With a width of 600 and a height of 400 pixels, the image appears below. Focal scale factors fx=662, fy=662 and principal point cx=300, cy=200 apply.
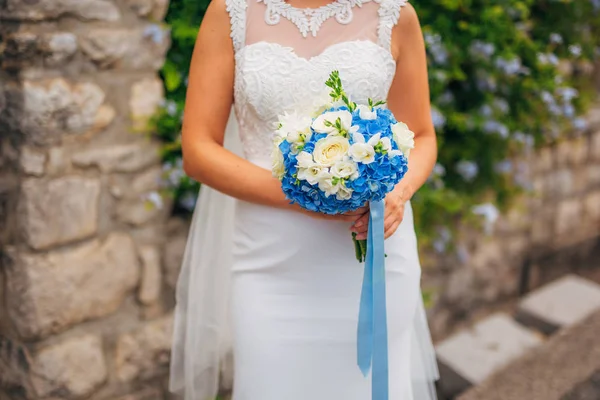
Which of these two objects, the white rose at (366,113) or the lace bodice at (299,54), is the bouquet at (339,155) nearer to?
the white rose at (366,113)

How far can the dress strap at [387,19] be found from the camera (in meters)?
2.14

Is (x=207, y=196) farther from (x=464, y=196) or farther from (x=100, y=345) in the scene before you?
(x=464, y=196)

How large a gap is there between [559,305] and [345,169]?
3432mm

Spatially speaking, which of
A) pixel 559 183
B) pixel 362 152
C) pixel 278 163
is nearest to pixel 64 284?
pixel 278 163

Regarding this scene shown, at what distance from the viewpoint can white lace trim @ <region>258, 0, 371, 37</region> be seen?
2104 millimetres

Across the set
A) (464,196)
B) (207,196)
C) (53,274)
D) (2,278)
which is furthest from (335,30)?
(464,196)

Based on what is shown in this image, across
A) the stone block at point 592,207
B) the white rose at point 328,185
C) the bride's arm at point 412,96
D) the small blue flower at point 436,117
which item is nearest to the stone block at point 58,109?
the bride's arm at point 412,96

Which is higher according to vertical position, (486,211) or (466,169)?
(466,169)

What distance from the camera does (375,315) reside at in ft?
6.49

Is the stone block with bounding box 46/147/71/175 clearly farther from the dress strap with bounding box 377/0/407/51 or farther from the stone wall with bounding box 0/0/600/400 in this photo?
the dress strap with bounding box 377/0/407/51

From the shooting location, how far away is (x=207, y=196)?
100 inches

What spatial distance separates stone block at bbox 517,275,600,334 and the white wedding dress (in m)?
2.34

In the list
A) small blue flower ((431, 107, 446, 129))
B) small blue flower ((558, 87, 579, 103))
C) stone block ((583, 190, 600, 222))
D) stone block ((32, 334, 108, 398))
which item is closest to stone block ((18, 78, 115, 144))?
stone block ((32, 334, 108, 398))

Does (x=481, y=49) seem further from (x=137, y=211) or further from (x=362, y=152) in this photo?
(x=362, y=152)
